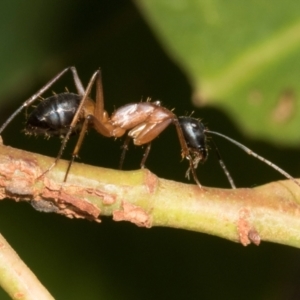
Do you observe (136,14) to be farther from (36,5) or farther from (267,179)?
(267,179)

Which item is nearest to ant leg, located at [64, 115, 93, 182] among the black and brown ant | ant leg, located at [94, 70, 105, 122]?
the black and brown ant

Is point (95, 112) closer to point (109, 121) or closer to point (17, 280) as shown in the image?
point (109, 121)

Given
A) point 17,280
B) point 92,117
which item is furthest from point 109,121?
point 17,280

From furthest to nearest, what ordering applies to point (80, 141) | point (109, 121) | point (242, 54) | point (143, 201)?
point (109, 121) → point (80, 141) → point (242, 54) → point (143, 201)

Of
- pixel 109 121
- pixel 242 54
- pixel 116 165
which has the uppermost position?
pixel 242 54

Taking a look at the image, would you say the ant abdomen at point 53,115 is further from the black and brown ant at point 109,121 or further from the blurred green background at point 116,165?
the blurred green background at point 116,165

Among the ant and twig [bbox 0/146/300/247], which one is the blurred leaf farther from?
the ant

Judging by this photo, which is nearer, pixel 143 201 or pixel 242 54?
pixel 143 201
